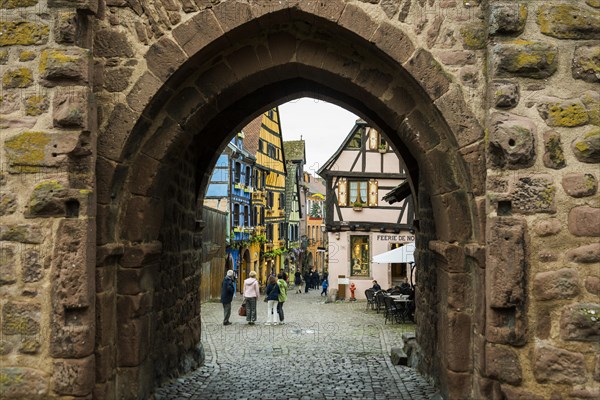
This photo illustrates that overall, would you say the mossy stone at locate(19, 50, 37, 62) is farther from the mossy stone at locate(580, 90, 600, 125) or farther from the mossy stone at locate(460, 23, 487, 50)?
the mossy stone at locate(580, 90, 600, 125)

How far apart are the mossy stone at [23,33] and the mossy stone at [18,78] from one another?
180 mm

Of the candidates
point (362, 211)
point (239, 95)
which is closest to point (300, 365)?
point (239, 95)

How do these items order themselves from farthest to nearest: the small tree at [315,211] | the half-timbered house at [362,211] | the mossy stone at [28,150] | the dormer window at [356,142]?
the small tree at [315,211]
the dormer window at [356,142]
the half-timbered house at [362,211]
the mossy stone at [28,150]

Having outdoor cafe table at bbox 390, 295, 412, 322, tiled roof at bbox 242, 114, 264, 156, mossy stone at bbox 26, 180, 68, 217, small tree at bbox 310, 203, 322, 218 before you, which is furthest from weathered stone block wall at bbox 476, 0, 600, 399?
small tree at bbox 310, 203, 322, 218

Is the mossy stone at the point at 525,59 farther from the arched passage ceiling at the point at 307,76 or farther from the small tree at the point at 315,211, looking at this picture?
the small tree at the point at 315,211

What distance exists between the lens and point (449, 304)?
4.73 metres

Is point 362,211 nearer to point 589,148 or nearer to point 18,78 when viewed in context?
point 589,148

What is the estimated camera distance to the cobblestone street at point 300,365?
21.1ft

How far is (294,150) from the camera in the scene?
134 ft

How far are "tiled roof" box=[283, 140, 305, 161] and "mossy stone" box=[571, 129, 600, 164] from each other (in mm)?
35945

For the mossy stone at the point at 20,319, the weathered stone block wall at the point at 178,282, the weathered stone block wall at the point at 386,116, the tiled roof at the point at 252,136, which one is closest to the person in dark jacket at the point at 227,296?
the weathered stone block wall at the point at 178,282

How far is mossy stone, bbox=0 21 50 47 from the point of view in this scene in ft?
13.7

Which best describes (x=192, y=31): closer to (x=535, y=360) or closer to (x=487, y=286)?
(x=487, y=286)

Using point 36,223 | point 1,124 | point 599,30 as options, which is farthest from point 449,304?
point 1,124
